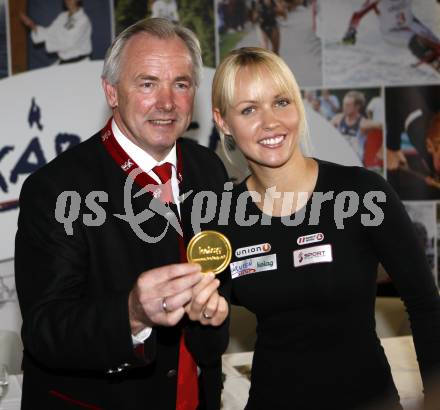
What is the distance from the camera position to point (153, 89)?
92.2 inches

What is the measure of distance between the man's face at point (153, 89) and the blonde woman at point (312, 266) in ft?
0.61

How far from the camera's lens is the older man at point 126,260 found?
1.85 metres

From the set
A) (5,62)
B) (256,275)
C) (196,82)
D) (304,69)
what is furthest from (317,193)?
(5,62)

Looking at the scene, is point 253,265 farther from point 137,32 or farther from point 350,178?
point 137,32

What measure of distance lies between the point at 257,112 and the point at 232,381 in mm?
1229

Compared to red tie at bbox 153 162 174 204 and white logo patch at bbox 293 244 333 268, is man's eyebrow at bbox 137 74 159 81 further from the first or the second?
white logo patch at bbox 293 244 333 268

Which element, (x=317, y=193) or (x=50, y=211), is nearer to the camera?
(x=50, y=211)

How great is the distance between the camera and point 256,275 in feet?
7.48

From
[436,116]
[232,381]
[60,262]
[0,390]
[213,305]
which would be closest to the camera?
[213,305]

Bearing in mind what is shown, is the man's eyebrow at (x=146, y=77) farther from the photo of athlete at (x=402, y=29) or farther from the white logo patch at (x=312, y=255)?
the photo of athlete at (x=402, y=29)

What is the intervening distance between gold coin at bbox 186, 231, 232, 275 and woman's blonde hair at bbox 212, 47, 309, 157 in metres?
0.59

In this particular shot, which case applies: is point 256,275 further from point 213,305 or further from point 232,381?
point 232,381

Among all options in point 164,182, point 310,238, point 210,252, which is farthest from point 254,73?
point 210,252

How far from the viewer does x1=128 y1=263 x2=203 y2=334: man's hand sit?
166cm
